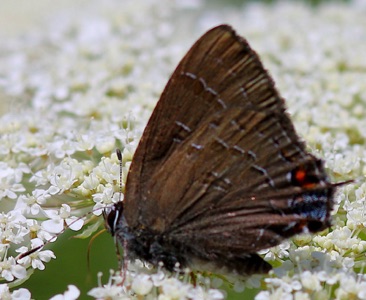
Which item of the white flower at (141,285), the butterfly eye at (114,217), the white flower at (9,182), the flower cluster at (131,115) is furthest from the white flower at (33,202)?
the white flower at (141,285)

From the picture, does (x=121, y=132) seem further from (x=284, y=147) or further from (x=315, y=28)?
(x=315, y=28)

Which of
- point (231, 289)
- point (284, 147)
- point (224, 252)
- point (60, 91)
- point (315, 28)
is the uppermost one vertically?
point (315, 28)

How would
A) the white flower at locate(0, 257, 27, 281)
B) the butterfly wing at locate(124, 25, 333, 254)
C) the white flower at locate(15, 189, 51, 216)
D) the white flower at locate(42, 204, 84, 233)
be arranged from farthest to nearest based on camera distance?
1. the white flower at locate(15, 189, 51, 216)
2. the white flower at locate(42, 204, 84, 233)
3. the white flower at locate(0, 257, 27, 281)
4. the butterfly wing at locate(124, 25, 333, 254)

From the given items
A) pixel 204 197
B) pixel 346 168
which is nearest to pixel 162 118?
pixel 204 197

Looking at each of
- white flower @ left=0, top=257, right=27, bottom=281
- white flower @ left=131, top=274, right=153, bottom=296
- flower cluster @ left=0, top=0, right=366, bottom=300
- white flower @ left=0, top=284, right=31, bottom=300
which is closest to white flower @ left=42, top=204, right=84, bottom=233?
flower cluster @ left=0, top=0, right=366, bottom=300

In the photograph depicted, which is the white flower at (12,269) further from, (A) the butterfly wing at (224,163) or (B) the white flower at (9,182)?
(A) the butterfly wing at (224,163)

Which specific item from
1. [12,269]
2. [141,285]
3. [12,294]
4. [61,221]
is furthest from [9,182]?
[141,285]

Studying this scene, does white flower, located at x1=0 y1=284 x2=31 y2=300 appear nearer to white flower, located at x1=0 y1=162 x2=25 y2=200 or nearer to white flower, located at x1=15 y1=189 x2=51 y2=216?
white flower, located at x1=15 y1=189 x2=51 y2=216
